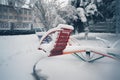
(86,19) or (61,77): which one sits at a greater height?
(86,19)

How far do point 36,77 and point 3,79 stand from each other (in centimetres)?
69

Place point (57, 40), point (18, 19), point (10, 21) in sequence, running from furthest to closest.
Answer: point (18, 19), point (10, 21), point (57, 40)

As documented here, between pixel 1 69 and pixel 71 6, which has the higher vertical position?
pixel 71 6

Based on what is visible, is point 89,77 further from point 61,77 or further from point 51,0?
point 51,0

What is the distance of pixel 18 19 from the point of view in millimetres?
43625

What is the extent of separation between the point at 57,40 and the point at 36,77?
1389 millimetres

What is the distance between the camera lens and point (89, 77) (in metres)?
4.71

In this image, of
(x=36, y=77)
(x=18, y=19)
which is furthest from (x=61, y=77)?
(x=18, y=19)

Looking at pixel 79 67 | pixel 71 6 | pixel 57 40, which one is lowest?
pixel 79 67

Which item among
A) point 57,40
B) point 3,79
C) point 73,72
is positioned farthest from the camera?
point 57,40

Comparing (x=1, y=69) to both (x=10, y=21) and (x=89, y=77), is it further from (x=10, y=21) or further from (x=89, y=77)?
(x=10, y=21)

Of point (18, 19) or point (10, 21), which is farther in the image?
point (18, 19)

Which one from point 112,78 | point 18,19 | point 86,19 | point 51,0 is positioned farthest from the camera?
point 18,19

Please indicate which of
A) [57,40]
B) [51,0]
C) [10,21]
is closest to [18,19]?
[10,21]
